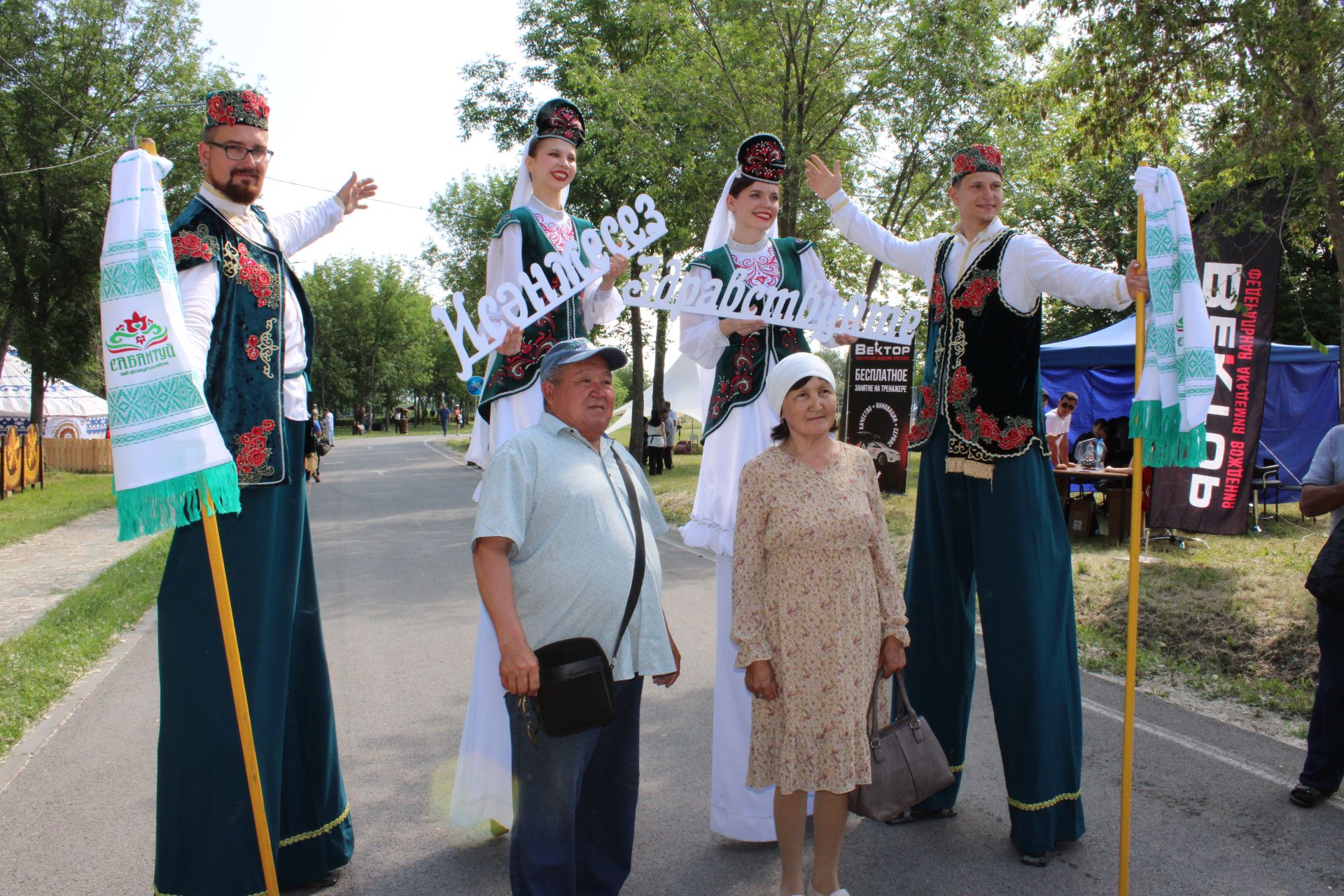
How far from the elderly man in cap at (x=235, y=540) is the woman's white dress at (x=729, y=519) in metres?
1.53

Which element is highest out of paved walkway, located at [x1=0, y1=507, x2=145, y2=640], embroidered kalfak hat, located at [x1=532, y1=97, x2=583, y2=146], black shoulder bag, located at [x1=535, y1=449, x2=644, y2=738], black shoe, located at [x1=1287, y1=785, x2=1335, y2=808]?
embroidered kalfak hat, located at [x1=532, y1=97, x2=583, y2=146]

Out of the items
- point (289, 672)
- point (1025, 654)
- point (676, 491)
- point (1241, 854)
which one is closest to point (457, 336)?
point (289, 672)

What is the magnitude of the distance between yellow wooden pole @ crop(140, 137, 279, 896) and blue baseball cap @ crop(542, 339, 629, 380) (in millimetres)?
1032

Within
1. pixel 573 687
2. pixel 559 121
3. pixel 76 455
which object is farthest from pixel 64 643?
pixel 76 455

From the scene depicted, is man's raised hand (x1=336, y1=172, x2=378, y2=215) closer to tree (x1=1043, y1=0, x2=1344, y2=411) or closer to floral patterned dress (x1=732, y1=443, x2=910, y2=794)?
floral patterned dress (x1=732, y1=443, x2=910, y2=794)

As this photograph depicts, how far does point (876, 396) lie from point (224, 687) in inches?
450

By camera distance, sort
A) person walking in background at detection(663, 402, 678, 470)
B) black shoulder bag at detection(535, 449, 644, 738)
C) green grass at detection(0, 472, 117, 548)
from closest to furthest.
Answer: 1. black shoulder bag at detection(535, 449, 644, 738)
2. green grass at detection(0, 472, 117, 548)
3. person walking in background at detection(663, 402, 678, 470)

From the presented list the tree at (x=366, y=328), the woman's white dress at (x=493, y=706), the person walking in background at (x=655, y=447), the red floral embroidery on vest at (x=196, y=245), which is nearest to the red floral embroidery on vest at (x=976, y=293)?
the woman's white dress at (x=493, y=706)

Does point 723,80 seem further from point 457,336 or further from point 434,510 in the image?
point 457,336

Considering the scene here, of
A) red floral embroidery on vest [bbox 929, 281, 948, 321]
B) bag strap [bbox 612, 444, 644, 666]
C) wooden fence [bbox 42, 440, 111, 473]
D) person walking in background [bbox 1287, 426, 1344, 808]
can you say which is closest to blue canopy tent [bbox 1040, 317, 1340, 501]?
person walking in background [bbox 1287, 426, 1344, 808]

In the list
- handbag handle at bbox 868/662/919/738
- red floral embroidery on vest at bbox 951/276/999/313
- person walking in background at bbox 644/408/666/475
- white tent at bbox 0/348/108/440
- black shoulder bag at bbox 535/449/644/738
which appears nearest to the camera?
black shoulder bag at bbox 535/449/644/738

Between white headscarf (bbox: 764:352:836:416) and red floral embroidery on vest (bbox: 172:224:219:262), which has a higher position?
red floral embroidery on vest (bbox: 172:224:219:262)

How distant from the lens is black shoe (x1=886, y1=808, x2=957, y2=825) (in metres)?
3.98

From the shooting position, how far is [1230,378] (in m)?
9.30
